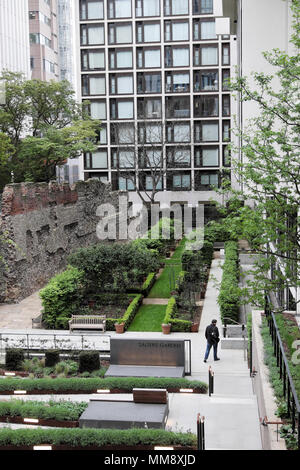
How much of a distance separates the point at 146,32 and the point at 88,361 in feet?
161

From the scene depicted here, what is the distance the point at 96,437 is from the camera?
38.4ft

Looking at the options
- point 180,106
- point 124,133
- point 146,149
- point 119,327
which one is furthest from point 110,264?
point 180,106

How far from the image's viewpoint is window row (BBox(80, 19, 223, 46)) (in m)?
59.3

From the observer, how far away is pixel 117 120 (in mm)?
61188

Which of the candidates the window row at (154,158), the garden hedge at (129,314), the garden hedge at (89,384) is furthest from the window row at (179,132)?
the garden hedge at (89,384)

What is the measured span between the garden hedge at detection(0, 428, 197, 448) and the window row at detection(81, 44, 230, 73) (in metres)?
52.3

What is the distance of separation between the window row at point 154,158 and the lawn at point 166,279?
19.9 m

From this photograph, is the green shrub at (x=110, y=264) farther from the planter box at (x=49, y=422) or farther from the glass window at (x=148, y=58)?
the glass window at (x=148, y=58)

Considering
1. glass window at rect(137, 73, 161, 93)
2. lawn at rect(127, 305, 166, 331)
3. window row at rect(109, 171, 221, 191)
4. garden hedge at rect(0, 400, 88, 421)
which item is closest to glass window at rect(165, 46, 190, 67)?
glass window at rect(137, 73, 161, 93)

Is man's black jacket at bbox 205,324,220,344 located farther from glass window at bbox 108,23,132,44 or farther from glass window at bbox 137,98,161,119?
glass window at bbox 108,23,132,44

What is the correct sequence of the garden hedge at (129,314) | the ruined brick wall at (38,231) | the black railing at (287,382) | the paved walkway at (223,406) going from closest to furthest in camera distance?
1. the black railing at (287,382)
2. the paved walkway at (223,406)
3. the garden hedge at (129,314)
4. the ruined brick wall at (38,231)

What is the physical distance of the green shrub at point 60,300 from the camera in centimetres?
2400

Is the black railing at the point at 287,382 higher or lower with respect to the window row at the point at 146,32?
lower

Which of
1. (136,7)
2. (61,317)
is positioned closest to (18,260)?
(61,317)
